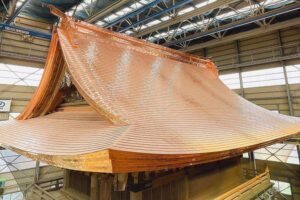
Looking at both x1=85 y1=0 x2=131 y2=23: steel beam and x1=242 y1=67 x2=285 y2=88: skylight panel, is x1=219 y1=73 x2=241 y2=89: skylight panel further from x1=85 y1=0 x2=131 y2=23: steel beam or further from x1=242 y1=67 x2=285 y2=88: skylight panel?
x1=85 y1=0 x2=131 y2=23: steel beam

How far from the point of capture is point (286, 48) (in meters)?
7.78

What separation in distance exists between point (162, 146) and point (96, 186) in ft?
4.44

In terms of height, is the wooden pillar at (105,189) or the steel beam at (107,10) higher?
the steel beam at (107,10)

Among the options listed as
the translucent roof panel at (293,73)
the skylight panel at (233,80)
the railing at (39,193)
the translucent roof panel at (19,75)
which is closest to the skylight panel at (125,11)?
the translucent roof panel at (19,75)

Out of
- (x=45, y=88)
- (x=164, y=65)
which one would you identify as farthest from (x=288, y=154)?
(x=45, y=88)

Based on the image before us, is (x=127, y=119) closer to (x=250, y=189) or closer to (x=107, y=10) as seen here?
(x=250, y=189)

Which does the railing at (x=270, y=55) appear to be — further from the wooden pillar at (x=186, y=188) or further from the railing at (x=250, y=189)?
the wooden pillar at (x=186, y=188)

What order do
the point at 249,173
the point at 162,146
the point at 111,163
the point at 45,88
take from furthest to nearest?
the point at 249,173 < the point at 45,88 < the point at 162,146 < the point at 111,163

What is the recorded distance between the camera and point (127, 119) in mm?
1311

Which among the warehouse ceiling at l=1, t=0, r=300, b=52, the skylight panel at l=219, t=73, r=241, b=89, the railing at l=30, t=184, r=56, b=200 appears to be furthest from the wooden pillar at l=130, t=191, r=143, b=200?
the skylight panel at l=219, t=73, r=241, b=89

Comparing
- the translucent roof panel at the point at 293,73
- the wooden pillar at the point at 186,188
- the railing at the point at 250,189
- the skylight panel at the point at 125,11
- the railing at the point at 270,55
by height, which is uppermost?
the skylight panel at the point at 125,11

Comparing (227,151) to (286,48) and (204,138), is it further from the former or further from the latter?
(286,48)

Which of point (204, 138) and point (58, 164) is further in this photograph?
point (204, 138)

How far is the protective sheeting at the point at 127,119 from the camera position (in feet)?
3.43
